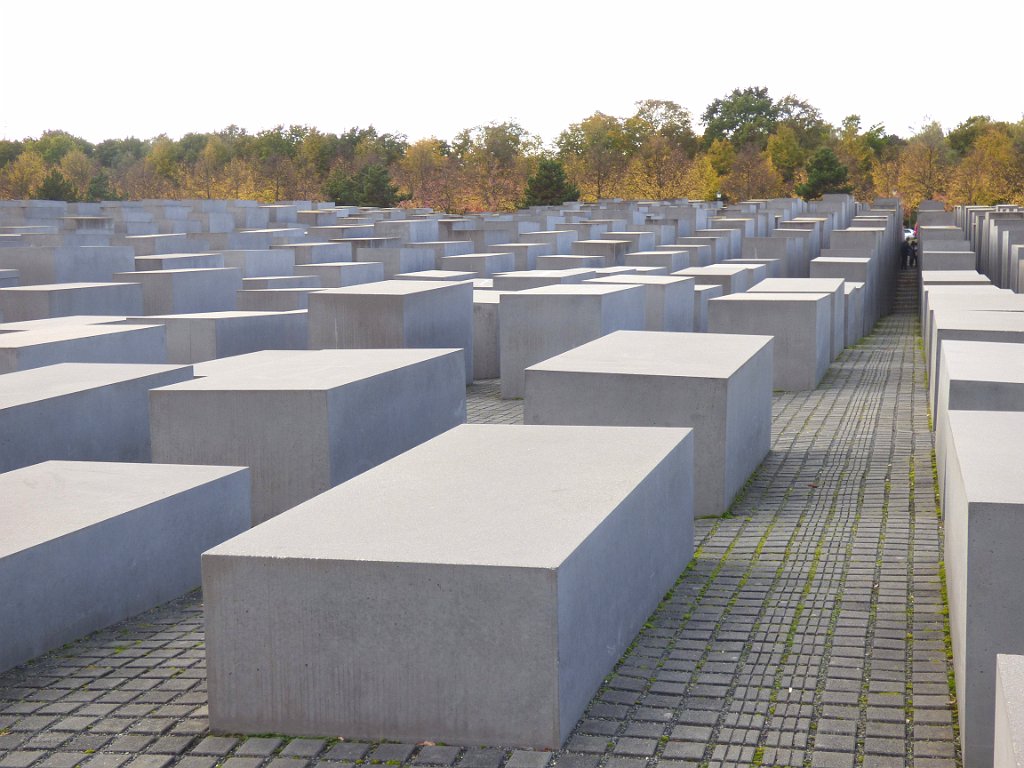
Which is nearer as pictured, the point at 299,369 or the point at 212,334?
the point at 299,369

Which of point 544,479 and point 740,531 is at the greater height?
point 544,479

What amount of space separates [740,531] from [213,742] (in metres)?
4.18

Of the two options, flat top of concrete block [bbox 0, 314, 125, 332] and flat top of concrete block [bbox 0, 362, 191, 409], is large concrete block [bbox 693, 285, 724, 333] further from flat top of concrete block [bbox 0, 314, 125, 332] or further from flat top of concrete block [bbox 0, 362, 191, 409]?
flat top of concrete block [bbox 0, 362, 191, 409]

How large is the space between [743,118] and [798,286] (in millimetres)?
97334

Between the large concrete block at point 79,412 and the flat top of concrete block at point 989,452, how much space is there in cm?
584

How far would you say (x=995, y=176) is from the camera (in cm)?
7181

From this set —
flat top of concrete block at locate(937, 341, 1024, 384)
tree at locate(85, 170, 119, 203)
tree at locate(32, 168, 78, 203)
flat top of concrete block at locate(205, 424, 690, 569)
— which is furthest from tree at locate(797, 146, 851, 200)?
flat top of concrete block at locate(205, 424, 690, 569)

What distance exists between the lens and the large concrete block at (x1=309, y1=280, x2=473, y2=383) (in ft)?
46.7

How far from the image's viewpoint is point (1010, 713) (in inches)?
128

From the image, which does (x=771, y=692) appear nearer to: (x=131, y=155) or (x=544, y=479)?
(x=544, y=479)

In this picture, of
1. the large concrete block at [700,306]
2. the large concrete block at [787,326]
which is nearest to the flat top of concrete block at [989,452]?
the large concrete block at [787,326]

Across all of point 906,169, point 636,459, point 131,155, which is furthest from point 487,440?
point 131,155

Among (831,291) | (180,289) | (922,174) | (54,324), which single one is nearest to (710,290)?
(831,291)

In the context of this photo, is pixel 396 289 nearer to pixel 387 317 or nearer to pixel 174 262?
pixel 387 317
